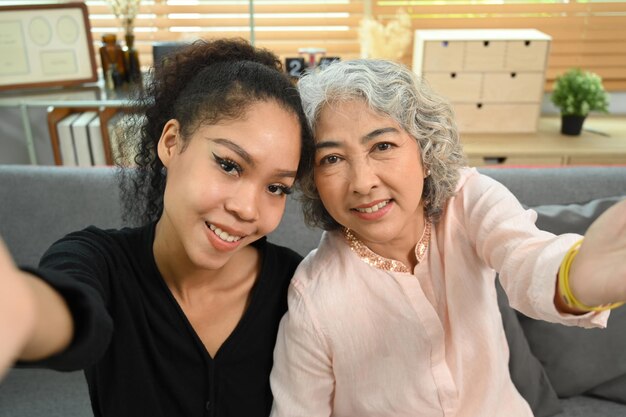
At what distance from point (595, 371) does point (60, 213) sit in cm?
157

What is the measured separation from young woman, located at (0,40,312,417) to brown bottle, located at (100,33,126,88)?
1.67 meters

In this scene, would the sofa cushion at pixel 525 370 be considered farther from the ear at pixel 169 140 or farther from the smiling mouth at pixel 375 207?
the ear at pixel 169 140

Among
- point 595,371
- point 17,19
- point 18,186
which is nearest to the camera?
point 595,371

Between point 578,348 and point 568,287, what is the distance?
2.98ft

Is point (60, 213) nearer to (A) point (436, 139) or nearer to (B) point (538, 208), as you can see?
(A) point (436, 139)

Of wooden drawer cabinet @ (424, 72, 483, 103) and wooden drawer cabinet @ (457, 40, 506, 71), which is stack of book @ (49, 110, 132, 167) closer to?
wooden drawer cabinet @ (424, 72, 483, 103)

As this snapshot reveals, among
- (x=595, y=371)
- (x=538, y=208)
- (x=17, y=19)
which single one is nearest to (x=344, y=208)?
(x=538, y=208)

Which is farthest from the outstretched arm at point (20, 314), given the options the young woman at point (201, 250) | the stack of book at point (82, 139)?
the stack of book at point (82, 139)

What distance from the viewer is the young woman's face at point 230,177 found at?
0.93m

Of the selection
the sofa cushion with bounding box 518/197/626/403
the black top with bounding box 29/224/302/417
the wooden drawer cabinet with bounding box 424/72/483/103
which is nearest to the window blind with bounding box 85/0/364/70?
the wooden drawer cabinet with bounding box 424/72/483/103

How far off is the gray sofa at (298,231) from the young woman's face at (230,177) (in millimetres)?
695

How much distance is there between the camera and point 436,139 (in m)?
1.08

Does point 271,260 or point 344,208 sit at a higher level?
point 344,208

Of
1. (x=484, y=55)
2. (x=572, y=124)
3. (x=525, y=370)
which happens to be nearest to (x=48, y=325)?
(x=525, y=370)
